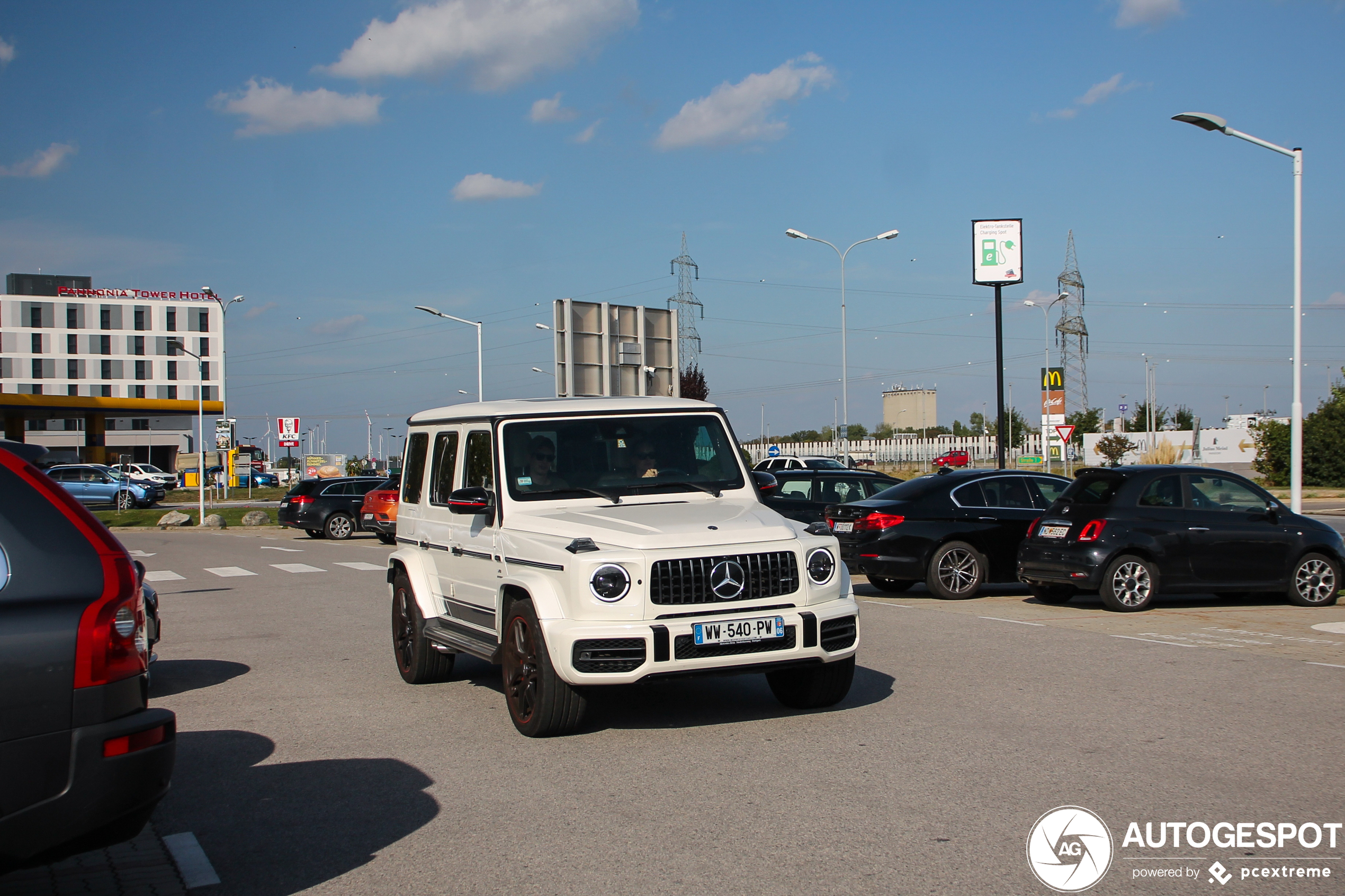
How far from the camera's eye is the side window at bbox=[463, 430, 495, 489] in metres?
7.67

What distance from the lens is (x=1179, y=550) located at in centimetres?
1232

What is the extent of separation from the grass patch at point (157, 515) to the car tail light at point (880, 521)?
30049 millimetres

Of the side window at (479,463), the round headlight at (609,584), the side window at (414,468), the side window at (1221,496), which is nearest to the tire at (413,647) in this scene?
the side window at (414,468)

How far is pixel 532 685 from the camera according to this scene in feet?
22.0

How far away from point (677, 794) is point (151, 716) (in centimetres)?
248

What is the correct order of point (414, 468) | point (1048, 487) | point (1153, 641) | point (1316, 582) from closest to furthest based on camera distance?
point (414, 468) → point (1153, 641) → point (1316, 582) → point (1048, 487)

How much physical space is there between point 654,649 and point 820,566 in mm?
1159

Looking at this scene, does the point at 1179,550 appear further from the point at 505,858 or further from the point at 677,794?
the point at 505,858

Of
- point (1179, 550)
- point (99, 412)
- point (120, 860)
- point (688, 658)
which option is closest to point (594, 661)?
point (688, 658)

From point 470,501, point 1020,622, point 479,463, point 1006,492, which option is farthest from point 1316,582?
point 470,501

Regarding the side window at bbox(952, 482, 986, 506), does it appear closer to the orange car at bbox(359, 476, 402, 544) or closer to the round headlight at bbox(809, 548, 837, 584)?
the round headlight at bbox(809, 548, 837, 584)

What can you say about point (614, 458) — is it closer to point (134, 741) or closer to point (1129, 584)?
point (134, 741)

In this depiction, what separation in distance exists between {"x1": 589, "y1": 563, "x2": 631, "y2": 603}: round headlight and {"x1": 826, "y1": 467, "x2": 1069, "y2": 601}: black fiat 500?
7907 mm

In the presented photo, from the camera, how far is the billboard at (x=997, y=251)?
106ft
